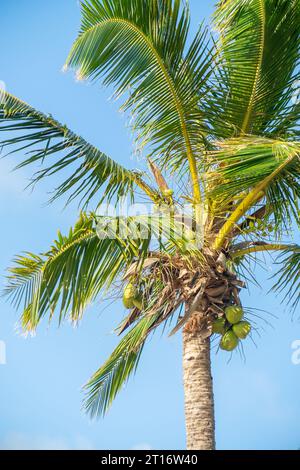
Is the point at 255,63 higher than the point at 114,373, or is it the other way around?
the point at 255,63

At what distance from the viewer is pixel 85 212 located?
774 centimetres

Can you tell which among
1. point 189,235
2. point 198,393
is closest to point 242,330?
point 198,393

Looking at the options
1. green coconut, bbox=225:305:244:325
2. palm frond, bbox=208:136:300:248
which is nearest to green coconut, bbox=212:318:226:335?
green coconut, bbox=225:305:244:325

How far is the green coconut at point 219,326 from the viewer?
8162mm

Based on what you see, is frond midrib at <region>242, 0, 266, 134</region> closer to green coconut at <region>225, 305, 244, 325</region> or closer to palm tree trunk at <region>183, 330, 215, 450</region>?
green coconut at <region>225, 305, 244, 325</region>

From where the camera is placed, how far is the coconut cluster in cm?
798

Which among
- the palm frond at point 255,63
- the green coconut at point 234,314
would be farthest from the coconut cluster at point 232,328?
the palm frond at point 255,63

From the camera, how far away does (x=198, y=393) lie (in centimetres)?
818

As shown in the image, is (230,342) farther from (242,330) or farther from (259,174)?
(259,174)

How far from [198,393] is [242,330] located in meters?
0.77

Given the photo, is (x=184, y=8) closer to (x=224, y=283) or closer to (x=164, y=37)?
(x=164, y=37)

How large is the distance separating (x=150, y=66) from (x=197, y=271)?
87.8 inches
